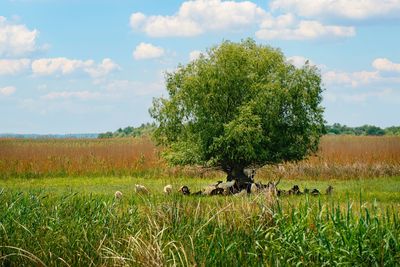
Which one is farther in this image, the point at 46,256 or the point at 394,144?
the point at 394,144

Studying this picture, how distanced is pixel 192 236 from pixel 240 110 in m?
8.79

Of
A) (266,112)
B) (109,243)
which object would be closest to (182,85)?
(266,112)

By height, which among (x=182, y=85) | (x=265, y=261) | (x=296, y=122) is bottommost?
(x=265, y=261)

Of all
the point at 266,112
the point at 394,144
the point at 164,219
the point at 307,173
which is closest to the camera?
the point at 164,219

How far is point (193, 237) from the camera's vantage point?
25.7 ft

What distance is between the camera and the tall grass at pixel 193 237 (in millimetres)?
7238

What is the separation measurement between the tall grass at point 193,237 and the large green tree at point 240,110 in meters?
6.60

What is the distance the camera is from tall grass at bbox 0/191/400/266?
23.7 ft

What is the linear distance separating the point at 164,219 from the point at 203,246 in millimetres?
1035

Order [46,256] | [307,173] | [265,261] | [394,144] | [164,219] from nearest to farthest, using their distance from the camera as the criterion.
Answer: [265,261], [46,256], [164,219], [307,173], [394,144]

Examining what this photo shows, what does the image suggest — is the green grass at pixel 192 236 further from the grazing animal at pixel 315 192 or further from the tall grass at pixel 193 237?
the grazing animal at pixel 315 192

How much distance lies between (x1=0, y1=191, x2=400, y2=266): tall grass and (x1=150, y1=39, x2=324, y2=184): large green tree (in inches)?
260

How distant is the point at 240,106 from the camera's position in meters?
16.4

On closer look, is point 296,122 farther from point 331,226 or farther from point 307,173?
point 331,226
